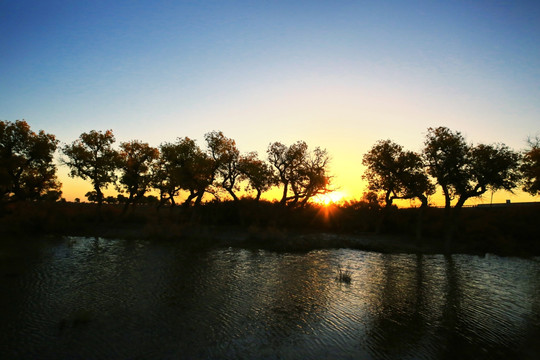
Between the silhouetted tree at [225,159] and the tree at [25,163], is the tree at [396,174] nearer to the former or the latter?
the silhouetted tree at [225,159]

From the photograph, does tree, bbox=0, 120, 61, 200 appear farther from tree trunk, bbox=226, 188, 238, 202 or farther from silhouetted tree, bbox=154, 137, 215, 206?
tree trunk, bbox=226, 188, 238, 202

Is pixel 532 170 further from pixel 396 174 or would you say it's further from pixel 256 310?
pixel 256 310

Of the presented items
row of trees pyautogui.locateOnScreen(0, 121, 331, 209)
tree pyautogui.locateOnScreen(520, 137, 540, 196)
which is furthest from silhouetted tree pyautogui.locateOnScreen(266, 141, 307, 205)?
tree pyautogui.locateOnScreen(520, 137, 540, 196)

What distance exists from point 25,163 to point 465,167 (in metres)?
51.6

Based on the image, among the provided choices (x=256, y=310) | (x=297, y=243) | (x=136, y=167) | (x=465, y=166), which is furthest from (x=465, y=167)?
(x=136, y=167)

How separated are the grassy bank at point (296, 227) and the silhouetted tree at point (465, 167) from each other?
17.1 feet

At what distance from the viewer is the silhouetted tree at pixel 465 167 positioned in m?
27.0

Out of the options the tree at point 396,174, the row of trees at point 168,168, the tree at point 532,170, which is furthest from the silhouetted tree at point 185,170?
the tree at point 532,170

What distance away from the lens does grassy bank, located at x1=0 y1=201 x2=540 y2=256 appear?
28062mm

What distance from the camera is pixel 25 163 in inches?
1529

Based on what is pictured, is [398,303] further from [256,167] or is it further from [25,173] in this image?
[25,173]

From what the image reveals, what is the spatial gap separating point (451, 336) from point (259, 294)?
22.6 ft

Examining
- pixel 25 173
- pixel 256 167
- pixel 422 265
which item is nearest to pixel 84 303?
pixel 422 265

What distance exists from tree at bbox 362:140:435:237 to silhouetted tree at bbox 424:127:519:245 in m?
1.51
